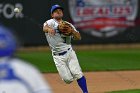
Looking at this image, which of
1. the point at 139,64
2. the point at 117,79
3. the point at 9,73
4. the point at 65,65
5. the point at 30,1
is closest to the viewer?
the point at 9,73

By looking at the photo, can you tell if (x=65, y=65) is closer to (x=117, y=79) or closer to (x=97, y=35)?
(x=117, y=79)

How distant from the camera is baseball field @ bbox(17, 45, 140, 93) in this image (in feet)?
42.4

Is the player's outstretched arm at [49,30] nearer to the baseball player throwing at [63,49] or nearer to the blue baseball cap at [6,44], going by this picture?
the baseball player throwing at [63,49]

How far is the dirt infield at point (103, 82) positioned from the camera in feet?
37.8

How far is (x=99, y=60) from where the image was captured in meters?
18.5

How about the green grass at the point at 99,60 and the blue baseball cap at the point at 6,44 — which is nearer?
the blue baseball cap at the point at 6,44

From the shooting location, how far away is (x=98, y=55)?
66.9ft

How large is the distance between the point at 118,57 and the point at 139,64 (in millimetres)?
2492

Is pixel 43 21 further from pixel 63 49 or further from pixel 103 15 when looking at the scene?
pixel 63 49

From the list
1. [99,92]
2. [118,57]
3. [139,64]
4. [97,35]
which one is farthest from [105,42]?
[99,92]

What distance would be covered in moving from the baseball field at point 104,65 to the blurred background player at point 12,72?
26.8 feet

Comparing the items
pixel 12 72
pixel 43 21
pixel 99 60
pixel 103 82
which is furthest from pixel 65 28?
pixel 43 21

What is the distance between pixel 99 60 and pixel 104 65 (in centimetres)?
157

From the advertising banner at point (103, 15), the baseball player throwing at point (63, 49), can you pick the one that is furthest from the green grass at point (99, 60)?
the baseball player throwing at point (63, 49)
